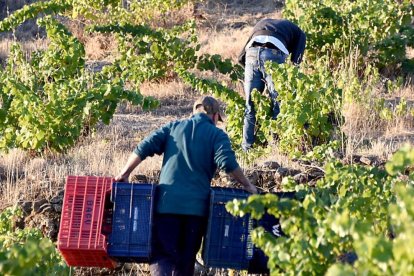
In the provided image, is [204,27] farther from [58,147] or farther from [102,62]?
[58,147]

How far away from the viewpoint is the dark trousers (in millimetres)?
7516

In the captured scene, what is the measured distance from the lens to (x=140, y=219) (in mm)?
7484

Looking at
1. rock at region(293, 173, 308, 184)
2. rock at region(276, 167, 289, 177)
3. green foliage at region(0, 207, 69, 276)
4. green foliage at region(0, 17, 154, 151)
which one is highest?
green foliage at region(0, 17, 154, 151)

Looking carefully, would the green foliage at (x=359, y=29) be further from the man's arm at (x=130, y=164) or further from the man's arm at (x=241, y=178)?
the man's arm at (x=130, y=164)

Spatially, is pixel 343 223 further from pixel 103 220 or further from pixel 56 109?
pixel 56 109

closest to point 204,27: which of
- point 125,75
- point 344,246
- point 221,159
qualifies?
point 125,75

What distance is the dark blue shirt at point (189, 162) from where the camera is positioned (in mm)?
7480

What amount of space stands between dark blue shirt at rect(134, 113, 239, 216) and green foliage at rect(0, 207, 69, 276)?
0.92 metres

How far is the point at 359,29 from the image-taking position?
13.5 metres

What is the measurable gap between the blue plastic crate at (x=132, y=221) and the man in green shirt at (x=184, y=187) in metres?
0.09

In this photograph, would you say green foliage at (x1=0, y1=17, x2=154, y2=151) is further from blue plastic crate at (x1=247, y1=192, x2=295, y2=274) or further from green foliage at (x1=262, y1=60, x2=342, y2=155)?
blue plastic crate at (x1=247, y1=192, x2=295, y2=274)

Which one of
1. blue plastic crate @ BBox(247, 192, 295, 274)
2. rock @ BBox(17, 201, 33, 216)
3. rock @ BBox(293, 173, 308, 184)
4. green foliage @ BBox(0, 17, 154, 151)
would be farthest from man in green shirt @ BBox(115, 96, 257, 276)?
green foliage @ BBox(0, 17, 154, 151)

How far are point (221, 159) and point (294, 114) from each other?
7.72 feet

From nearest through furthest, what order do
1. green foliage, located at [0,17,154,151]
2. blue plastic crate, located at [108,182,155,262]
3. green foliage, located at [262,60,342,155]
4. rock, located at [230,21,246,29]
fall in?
blue plastic crate, located at [108,182,155,262], green foliage, located at [262,60,342,155], green foliage, located at [0,17,154,151], rock, located at [230,21,246,29]
